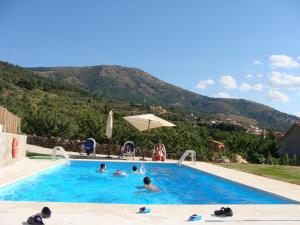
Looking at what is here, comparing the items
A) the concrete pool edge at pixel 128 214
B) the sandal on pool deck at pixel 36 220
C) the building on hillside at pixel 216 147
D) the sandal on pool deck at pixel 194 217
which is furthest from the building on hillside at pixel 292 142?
the sandal on pool deck at pixel 36 220

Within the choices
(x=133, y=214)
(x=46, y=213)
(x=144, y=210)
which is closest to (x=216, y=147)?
(x=144, y=210)

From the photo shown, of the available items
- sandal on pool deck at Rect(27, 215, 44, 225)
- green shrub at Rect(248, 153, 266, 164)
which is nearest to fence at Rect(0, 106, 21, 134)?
sandal on pool deck at Rect(27, 215, 44, 225)

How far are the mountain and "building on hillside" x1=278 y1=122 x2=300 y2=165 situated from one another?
68.7 metres

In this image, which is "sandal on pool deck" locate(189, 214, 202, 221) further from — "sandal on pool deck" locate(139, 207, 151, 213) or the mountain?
the mountain

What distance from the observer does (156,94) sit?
11462 centimetres

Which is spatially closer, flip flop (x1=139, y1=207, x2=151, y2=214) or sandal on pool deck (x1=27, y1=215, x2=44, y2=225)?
sandal on pool deck (x1=27, y1=215, x2=44, y2=225)

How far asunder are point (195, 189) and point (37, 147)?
39.7 feet

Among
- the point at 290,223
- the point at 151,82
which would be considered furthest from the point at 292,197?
the point at 151,82

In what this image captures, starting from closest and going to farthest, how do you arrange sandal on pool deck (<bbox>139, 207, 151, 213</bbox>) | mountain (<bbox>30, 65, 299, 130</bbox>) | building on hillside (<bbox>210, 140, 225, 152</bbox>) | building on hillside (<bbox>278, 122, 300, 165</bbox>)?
sandal on pool deck (<bbox>139, 207, 151, 213</bbox>) < building on hillside (<bbox>210, 140, 225, 152</bbox>) < building on hillside (<bbox>278, 122, 300, 165</bbox>) < mountain (<bbox>30, 65, 299, 130</bbox>)

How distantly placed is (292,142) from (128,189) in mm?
17645

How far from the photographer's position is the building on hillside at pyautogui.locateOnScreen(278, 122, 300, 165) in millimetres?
25419

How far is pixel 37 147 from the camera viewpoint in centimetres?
2128

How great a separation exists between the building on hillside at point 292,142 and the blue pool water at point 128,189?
1227 centimetres

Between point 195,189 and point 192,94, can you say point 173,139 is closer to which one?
point 195,189
